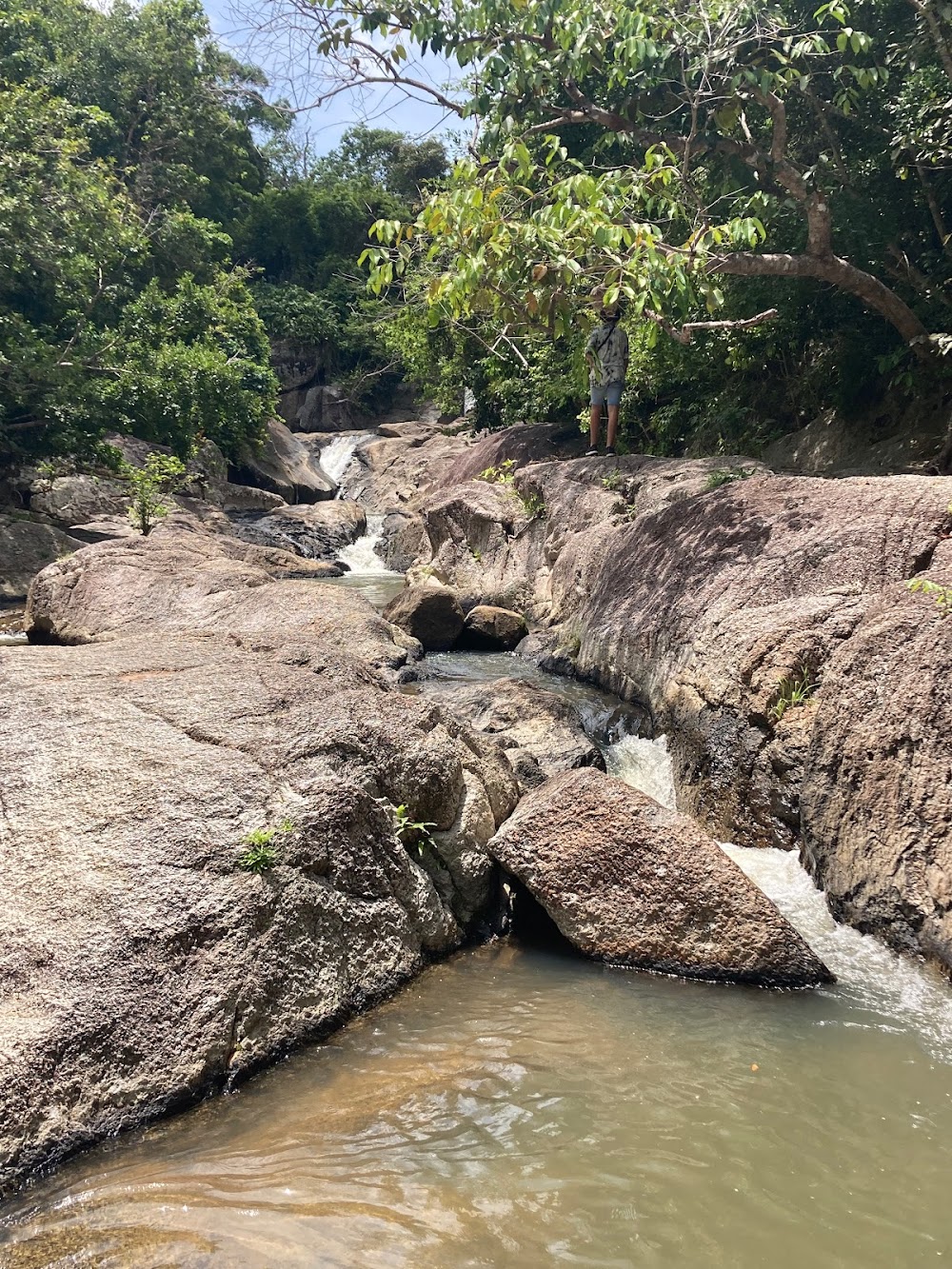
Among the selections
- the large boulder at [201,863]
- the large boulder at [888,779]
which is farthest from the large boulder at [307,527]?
the large boulder at [888,779]

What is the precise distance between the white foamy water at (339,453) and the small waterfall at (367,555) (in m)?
6.48

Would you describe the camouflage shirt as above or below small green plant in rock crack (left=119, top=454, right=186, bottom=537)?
above

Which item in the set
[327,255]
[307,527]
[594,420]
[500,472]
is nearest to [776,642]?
[594,420]

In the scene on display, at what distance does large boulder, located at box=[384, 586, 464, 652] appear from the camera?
36.3 ft

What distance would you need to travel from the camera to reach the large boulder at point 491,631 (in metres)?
11.3

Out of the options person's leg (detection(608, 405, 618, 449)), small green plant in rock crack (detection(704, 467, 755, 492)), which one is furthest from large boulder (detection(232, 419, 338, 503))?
small green plant in rock crack (detection(704, 467, 755, 492))

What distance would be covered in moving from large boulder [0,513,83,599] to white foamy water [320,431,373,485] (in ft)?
42.1

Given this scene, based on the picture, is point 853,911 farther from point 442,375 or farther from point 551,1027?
point 442,375

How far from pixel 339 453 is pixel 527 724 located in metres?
22.9

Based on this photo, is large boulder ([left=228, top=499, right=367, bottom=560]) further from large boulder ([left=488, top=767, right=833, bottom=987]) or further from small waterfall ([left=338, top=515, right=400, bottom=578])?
large boulder ([left=488, top=767, right=833, bottom=987])

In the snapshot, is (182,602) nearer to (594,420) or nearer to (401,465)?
(594,420)

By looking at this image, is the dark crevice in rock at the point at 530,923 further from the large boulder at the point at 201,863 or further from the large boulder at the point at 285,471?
the large boulder at the point at 285,471

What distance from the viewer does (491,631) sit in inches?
446

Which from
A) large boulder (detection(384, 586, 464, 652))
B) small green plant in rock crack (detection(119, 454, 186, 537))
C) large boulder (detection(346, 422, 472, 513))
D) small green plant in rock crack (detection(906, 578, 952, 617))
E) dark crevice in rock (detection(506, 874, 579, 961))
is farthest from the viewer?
large boulder (detection(346, 422, 472, 513))
